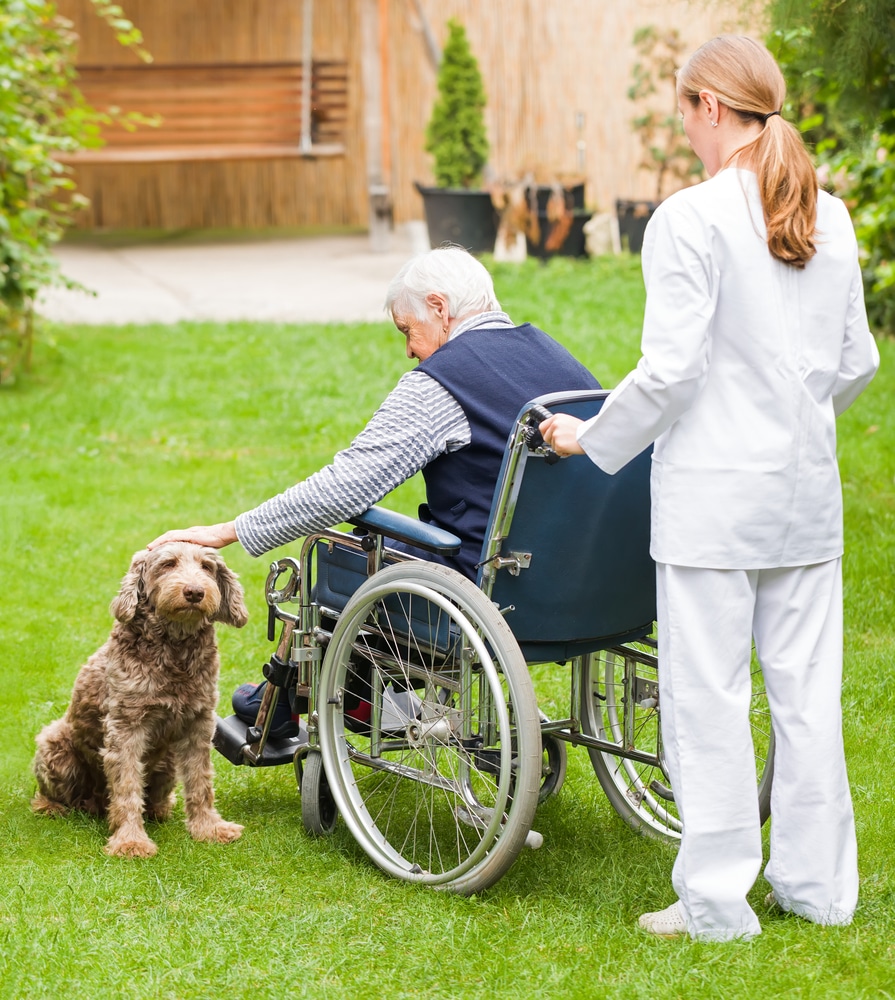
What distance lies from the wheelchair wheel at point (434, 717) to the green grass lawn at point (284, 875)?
140mm

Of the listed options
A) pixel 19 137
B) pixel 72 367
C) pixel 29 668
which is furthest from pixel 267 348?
pixel 29 668

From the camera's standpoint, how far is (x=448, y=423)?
2924 millimetres

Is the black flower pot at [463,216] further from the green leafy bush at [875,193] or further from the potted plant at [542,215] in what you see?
the green leafy bush at [875,193]

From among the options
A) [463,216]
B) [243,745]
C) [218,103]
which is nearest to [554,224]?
[463,216]

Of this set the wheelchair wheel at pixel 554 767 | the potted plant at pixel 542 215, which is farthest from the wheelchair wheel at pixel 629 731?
the potted plant at pixel 542 215

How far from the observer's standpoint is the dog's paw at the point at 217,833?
3.32 meters

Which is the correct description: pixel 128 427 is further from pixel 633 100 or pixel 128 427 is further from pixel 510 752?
pixel 633 100

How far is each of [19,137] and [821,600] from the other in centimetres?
624

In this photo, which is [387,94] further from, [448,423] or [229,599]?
[448,423]

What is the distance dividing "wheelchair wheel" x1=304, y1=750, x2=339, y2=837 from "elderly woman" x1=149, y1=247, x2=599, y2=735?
55 centimetres

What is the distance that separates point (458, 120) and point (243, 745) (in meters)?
9.79

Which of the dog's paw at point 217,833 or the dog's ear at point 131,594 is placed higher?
the dog's ear at point 131,594

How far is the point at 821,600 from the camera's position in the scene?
2588mm

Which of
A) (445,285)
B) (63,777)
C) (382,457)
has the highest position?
(445,285)
